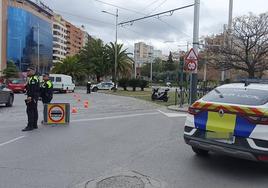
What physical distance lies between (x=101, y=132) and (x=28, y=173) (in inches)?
196

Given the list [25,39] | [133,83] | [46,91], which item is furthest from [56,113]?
[25,39]

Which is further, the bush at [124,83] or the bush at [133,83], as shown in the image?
the bush at [124,83]

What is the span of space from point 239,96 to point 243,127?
2.54 feet

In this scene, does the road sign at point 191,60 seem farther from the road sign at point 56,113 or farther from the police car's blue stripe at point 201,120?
the police car's blue stripe at point 201,120

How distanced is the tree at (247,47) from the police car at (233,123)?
81.0 feet

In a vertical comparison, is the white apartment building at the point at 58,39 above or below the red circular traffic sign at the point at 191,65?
above

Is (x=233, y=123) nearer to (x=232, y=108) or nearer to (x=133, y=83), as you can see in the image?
(x=232, y=108)

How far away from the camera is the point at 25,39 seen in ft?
337

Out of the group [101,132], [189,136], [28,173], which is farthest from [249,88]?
[101,132]

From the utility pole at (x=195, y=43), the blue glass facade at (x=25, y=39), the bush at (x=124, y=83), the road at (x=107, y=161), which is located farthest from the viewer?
the blue glass facade at (x=25, y=39)

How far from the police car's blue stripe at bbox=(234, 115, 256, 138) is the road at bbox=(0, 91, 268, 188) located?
2.41 ft

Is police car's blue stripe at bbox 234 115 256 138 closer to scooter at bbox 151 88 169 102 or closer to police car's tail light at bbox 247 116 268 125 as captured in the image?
police car's tail light at bbox 247 116 268 125

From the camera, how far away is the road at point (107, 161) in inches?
250

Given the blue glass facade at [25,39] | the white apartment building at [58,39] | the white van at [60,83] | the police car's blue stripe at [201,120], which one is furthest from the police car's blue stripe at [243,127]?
the white apartment building at [58,39]
